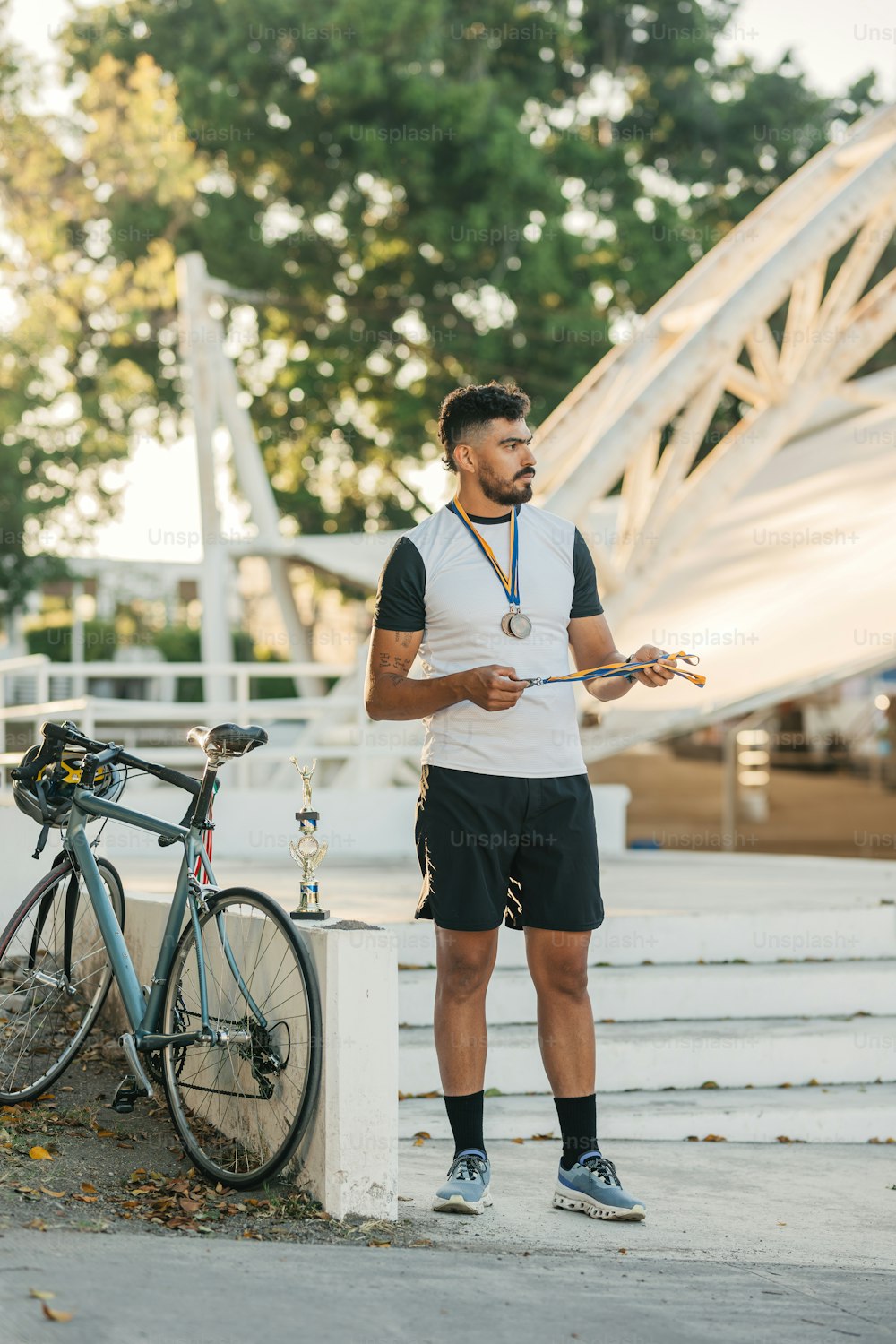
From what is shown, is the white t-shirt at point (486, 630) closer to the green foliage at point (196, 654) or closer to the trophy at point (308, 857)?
the trophy at point (308, 857)

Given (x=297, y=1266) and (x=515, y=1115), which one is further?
(x=515, y=1115)

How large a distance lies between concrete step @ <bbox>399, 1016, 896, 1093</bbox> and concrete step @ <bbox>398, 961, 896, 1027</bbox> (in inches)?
2.5

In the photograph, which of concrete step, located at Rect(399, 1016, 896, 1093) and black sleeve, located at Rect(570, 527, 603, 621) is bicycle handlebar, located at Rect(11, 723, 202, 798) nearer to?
black sleeve, located at Rect(570, 527, 603, 621)

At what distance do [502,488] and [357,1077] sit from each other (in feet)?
4.96

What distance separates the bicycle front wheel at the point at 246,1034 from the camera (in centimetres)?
389

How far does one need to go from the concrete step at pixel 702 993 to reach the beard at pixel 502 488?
237cm

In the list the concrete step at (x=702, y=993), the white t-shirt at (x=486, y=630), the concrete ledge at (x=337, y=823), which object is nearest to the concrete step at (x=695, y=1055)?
the concrete step at (x=702, y=993)

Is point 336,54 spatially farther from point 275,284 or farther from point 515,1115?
point 515,1115

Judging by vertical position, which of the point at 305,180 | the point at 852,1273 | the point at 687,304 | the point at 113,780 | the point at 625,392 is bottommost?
the point at 852,1273

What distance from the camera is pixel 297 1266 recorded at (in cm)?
337

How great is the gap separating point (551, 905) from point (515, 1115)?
5.24 feet

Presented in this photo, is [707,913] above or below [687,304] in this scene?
below

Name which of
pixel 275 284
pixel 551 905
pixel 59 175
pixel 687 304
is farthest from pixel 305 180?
pixel 551 905

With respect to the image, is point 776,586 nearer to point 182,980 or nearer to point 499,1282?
point 182,980
